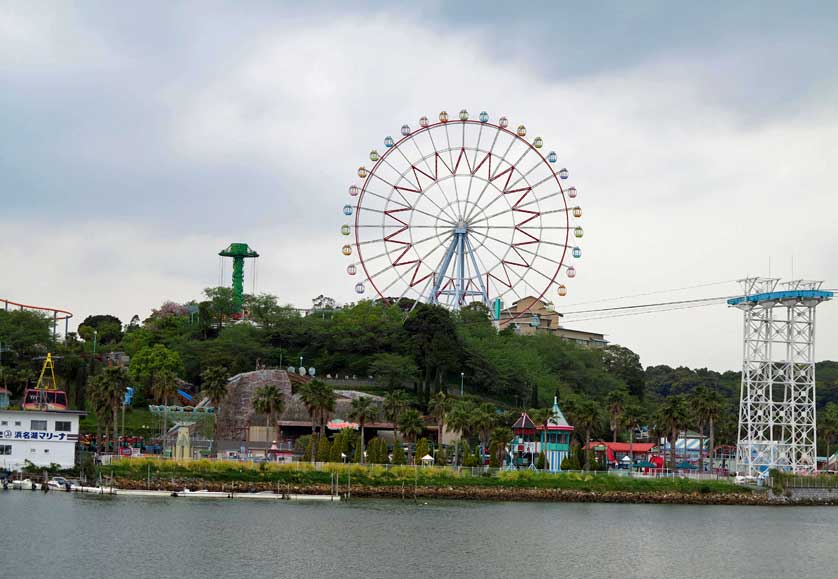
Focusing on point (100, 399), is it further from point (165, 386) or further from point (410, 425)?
point (410, 425)

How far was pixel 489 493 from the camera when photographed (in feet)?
289

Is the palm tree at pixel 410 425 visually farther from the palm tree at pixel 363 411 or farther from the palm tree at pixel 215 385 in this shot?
the palm tree at pixel 215 385

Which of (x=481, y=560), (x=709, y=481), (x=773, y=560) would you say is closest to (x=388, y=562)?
(x=481, y=560)

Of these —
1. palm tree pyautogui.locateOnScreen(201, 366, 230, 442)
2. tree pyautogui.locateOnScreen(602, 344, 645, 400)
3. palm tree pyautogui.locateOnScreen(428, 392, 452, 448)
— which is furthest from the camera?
tree pyautogui.locateOnScreen(602, 344, 645, 400)

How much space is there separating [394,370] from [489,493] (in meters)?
41.1

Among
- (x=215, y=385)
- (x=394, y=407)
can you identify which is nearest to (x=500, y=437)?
(x=394, y=407)

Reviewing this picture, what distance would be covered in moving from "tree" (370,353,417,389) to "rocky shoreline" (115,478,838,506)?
40.2 m

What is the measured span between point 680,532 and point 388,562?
915 inches

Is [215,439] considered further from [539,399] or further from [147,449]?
[539,399]

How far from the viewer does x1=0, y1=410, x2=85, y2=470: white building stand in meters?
87.6

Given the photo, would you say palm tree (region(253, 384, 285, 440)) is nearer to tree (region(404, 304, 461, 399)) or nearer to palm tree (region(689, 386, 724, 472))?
tree (region(404, 304, 461, 399))

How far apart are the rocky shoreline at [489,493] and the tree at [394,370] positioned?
132 ft

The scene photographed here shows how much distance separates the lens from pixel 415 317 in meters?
131

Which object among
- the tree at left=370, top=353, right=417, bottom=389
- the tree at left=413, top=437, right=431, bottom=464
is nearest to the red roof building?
the tree at left=413, top=437, right=431, bottom=464
